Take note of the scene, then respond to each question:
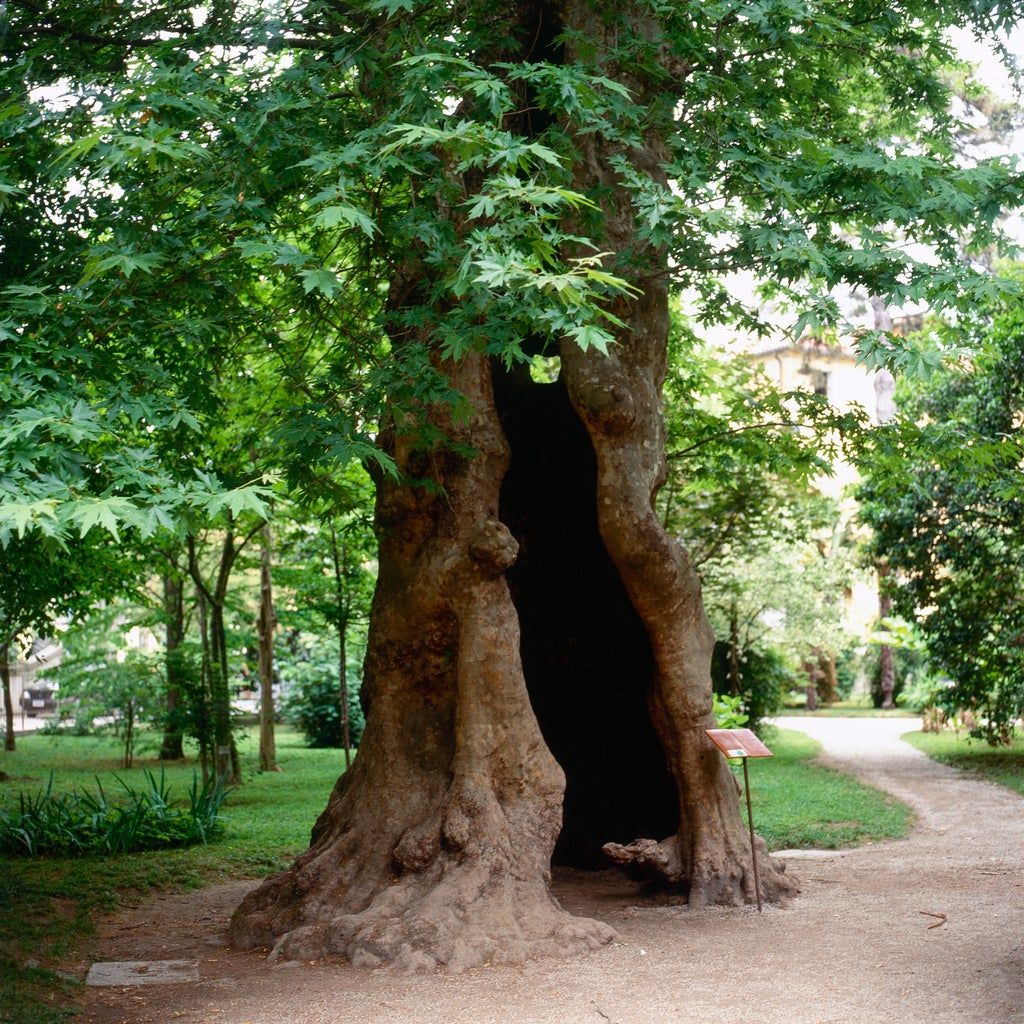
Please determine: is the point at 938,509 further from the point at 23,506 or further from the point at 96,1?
the point at 23,506

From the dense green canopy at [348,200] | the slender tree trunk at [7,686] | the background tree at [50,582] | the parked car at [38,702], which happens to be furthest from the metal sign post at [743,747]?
the parked car at [38,702]

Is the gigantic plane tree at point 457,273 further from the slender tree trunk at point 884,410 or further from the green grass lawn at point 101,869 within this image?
the slender tree trunk at point 884,410

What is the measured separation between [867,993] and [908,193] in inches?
182

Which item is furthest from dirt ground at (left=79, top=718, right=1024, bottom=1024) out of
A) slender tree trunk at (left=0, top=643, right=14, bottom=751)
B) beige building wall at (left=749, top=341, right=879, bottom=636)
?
beige building wall at (left=749, top=341, right=879, bottom=636)

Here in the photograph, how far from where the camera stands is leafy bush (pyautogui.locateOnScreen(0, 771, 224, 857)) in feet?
36.1

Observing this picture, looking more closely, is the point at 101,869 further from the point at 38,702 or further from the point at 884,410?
the point at 38,702

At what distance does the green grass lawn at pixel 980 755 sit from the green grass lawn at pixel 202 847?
203 cm

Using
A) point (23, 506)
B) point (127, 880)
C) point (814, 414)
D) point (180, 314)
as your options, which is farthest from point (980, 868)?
point (23, 506)

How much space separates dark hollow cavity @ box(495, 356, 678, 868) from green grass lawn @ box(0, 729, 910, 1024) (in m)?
2.14

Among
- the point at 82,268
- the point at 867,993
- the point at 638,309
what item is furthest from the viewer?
the point at 638,309

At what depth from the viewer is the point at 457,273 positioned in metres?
6.30

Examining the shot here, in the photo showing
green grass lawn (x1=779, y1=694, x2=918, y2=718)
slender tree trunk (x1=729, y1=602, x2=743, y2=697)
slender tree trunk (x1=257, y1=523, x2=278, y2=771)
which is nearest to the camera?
slender tree trunk (x1=257, y1=523, x2=278, y2=771)

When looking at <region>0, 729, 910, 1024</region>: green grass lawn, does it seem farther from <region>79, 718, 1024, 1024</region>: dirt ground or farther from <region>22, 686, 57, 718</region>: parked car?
<region>22, 686, 57, 718</region>: parked car

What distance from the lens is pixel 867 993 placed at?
20.4 ft
